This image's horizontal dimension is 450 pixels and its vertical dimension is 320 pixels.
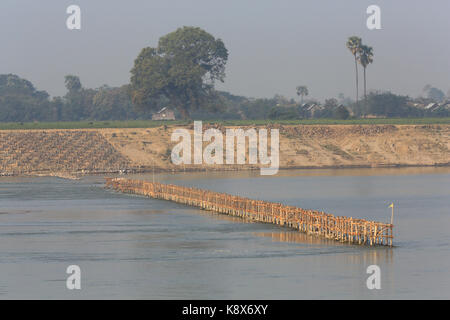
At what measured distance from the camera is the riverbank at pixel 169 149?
14725 cm

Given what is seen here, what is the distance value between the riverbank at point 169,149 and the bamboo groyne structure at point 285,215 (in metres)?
45.1

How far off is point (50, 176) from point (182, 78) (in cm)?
5611

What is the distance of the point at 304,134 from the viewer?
172m

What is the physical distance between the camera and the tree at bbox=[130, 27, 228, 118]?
186 meters

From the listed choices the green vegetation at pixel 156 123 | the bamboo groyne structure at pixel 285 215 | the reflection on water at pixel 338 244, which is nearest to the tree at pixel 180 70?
the green vegetation at pixel 156 123

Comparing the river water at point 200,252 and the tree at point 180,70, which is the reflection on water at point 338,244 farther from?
the tree at point 180,70

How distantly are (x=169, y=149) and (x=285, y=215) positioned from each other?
9141 centimetres

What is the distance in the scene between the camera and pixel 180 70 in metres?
186

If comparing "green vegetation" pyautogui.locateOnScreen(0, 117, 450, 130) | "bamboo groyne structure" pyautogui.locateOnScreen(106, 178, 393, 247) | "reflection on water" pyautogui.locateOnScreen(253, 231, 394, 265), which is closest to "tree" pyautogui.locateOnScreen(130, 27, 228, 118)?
"green vegetation" pyautogui.locateOnScreen(0, 117, 450, 130)

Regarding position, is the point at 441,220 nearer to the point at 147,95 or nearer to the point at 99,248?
the point at 99,248

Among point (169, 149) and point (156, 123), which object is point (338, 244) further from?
point (156, 123)

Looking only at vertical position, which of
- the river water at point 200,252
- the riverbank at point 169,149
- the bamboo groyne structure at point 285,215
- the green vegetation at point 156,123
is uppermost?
the green vegetation at point 156,123

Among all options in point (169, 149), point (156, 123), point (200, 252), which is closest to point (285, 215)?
point (200, 252)

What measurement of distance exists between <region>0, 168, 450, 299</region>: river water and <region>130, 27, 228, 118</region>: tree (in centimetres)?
8646
